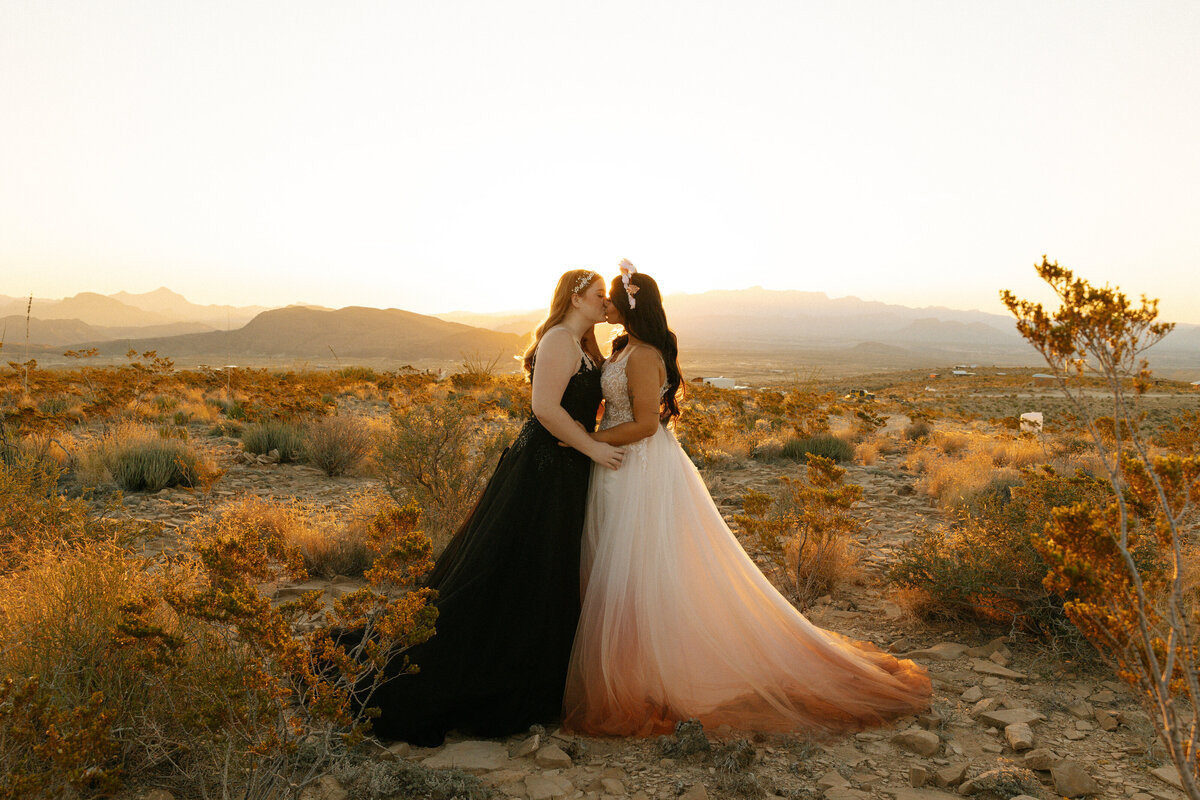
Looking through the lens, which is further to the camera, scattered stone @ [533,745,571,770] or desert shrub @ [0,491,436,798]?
scattered stone @ [533,745,571,770]

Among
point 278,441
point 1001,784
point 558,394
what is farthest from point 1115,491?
point 278,441

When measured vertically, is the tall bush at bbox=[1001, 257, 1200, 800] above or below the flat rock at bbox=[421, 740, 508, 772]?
above

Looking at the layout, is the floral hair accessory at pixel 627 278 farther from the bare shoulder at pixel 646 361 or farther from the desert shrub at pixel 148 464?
the desert shrub at pixel 148 464

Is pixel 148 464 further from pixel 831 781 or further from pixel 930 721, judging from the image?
pixel 930 721

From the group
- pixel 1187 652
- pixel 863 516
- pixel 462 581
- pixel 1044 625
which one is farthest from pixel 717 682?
pixel 863 516

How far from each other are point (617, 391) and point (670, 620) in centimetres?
116

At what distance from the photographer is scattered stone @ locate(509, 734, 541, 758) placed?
9.77 ft

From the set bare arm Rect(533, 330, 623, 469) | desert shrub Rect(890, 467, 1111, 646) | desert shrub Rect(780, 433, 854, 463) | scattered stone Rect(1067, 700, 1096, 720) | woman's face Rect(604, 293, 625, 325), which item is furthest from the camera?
desert shrub Rect(780, 433, 854, 463)

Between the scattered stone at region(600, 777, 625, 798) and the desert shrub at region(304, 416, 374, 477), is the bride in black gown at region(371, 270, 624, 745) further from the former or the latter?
Result: the desert shrub at region(304, 416, 374, 477)

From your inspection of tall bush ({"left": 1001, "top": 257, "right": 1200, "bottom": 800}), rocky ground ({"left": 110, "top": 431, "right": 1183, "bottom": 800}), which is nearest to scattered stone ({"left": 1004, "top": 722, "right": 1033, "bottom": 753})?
rocky ground ({"left": 110, "top": 431, "right": 1183, "bottom": 800})

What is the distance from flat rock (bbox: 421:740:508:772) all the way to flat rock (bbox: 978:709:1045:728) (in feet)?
7.30

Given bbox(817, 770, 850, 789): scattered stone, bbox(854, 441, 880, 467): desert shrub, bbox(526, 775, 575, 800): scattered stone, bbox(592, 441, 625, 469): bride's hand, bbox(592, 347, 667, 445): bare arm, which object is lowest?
bbox(526, 775, 575, 800): scattered stone

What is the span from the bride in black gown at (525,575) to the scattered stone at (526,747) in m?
0.12

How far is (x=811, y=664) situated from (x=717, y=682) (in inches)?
19.3
